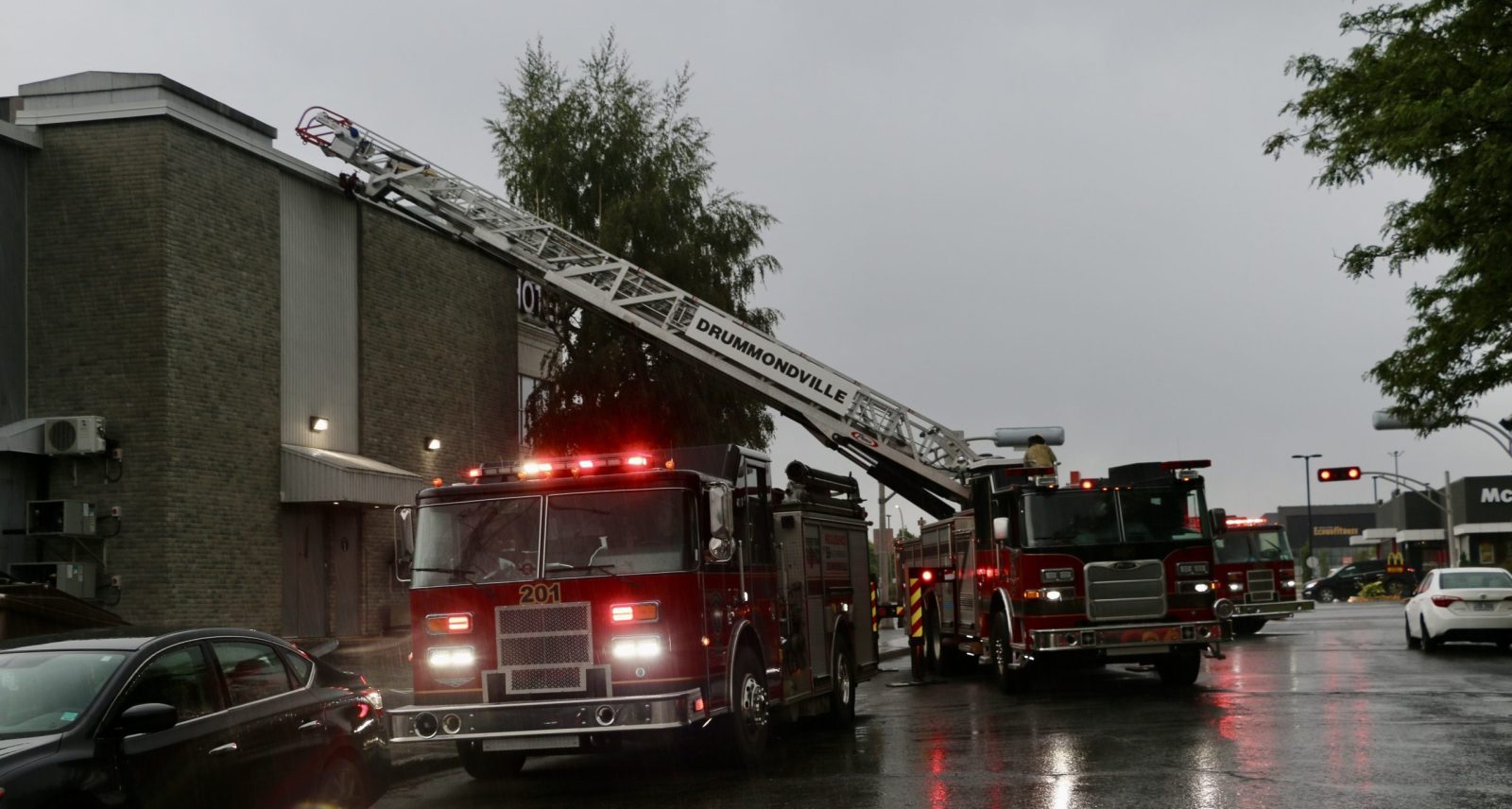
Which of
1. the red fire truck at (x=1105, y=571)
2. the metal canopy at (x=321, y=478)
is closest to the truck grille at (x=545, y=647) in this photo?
the red fire truck at (x=1105, y=571)

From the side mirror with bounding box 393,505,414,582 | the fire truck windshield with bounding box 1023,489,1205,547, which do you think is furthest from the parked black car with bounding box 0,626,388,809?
the fire truck windshield with bounding box 1023,489,1205,547

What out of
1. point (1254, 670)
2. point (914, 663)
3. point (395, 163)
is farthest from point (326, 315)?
point (1254, 670)

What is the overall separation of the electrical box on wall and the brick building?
0.13 ft

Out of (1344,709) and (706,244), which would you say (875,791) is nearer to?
(1344,709)

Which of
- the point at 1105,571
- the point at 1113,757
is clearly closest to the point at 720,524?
the point at 1113,757

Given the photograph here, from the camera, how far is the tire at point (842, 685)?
16219 mm

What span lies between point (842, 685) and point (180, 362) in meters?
11.5

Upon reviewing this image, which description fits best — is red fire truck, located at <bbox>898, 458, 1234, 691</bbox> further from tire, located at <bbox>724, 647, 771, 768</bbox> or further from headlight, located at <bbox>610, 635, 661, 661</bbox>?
headlight, located at <bbox>610, 635, 661, 661</bbox>

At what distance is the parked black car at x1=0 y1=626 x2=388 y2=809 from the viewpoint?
22.5 feet

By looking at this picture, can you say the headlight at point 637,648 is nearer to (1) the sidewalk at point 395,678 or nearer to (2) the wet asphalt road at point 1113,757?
(2) the wet asphalt road at point 1113,757

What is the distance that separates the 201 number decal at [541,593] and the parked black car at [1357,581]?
6068 centimetres

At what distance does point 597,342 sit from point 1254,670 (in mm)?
16891

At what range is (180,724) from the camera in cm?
758

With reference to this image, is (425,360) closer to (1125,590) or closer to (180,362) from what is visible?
(180,362)
